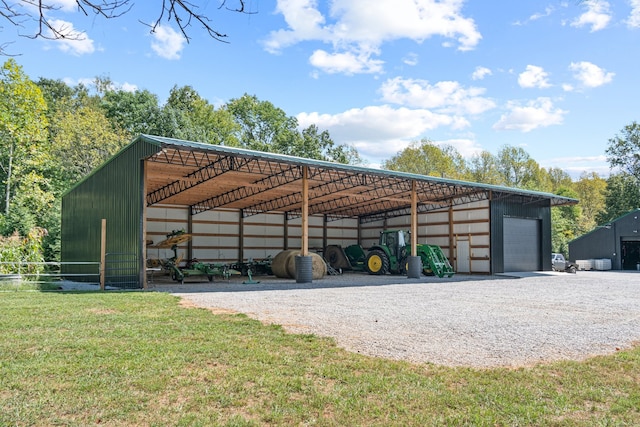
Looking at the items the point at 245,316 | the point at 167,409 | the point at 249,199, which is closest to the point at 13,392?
the point at 167,409

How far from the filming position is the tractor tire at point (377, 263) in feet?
75.2

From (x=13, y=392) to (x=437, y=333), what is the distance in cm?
542

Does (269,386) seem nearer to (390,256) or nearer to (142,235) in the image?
(142,235)

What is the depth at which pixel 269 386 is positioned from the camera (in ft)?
15.5

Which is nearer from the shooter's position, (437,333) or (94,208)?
(437,333)

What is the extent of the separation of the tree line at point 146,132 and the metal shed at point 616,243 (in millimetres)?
5337

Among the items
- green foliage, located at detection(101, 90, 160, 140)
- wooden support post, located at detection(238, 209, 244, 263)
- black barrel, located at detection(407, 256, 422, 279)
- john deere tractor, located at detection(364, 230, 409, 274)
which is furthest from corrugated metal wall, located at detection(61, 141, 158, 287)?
green foliage, located at detection(101, 90, 160, 140)

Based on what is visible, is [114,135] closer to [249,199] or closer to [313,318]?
[249,199]

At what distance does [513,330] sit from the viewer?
7.86 m

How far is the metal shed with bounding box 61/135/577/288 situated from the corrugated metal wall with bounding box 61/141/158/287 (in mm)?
37

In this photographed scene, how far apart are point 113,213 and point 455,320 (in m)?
12.4

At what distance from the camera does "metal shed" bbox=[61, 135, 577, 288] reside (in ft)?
52.0

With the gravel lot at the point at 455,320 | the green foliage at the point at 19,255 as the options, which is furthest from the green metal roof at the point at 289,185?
the green foliage at the point at 19,255

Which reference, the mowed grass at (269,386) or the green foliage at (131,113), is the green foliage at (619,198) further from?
the mowed grass at (269,386)
